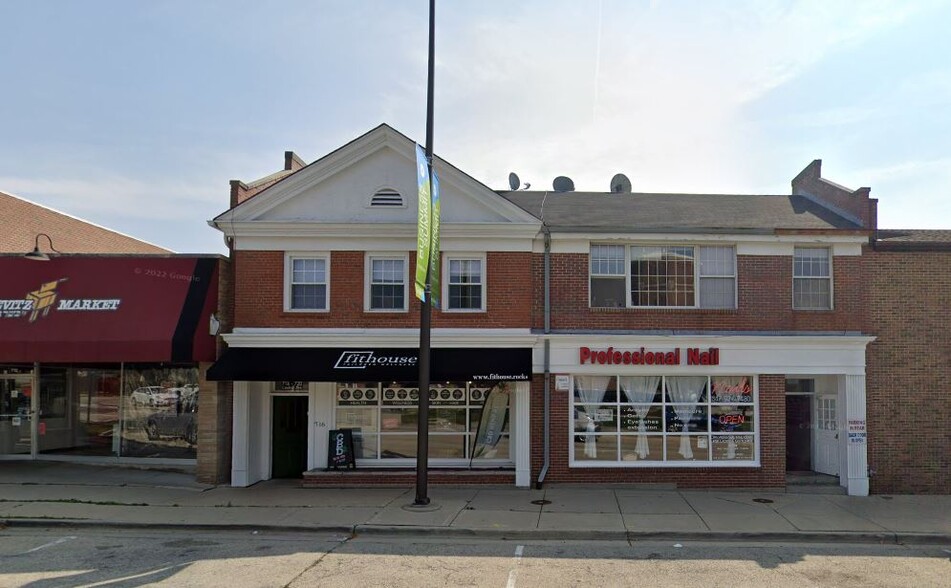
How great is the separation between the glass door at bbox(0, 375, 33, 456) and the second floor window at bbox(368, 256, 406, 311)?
958 centimetres

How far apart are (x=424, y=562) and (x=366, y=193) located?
8297mm

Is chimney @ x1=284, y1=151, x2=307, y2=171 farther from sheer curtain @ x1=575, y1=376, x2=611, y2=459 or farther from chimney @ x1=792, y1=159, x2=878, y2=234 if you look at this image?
chimney @ x1=792, y1=159, x2=878, y2=234

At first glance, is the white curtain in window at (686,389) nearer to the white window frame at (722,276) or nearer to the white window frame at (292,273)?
the white window frame at (722,276)

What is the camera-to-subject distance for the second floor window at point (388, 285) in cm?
1513

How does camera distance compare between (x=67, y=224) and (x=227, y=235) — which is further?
(x=67, y=224)

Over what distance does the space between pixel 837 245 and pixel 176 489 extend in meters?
14.7

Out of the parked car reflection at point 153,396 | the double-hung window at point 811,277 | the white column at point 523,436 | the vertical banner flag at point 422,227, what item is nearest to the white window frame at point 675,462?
the white column at point 523,436

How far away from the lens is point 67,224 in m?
23.6

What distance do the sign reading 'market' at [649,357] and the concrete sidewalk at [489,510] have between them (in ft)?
8.63

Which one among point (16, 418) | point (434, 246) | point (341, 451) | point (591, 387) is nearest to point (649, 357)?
point (591, 387)

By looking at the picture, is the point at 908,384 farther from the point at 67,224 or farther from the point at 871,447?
the point at 67,224

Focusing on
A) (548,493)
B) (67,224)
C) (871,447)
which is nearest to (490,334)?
(548,493)

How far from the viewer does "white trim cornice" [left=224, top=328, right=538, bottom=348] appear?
579 inches

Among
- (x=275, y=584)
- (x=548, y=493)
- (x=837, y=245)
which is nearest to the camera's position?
(x=275, y=584)
